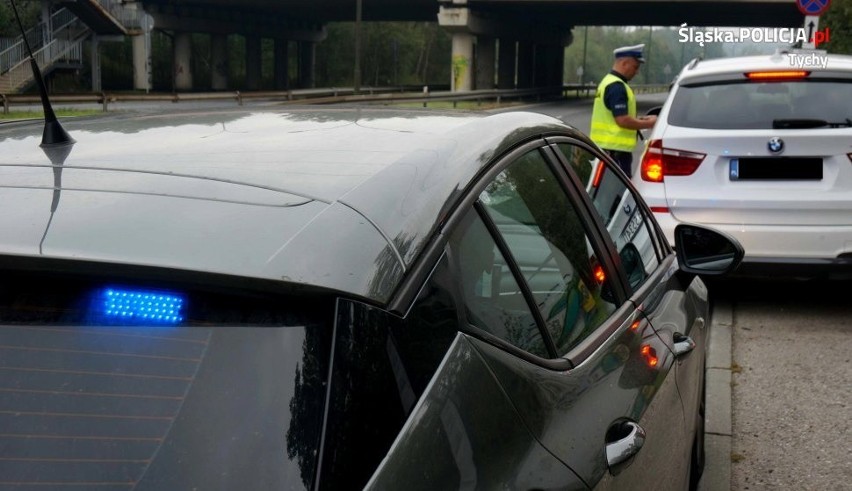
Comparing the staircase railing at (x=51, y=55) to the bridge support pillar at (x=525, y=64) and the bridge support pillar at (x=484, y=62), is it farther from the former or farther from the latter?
the bridge support pillar at (x=525, y=64)

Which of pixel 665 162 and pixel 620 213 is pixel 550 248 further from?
pixel 665 162

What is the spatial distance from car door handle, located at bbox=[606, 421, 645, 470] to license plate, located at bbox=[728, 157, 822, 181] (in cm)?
508

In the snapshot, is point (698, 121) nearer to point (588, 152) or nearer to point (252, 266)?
point (588, 152)

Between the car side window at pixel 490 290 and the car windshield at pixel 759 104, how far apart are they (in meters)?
5.42

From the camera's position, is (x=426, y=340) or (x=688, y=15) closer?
(x=426, y=340)

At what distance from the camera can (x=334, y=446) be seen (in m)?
1.50

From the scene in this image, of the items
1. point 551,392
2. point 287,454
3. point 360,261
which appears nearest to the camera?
point 287,454

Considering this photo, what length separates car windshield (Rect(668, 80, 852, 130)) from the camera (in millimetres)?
7121

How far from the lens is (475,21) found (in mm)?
54844

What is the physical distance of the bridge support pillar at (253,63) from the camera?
71.1 meters

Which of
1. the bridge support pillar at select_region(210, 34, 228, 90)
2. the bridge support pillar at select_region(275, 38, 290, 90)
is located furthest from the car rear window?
the bridge support pillar at select_region(275, 38, 290, 90)

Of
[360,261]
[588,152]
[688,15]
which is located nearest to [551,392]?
[360,261]

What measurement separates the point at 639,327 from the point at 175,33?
2465 inches

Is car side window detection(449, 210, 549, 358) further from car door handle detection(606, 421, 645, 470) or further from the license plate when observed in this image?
the license plate
